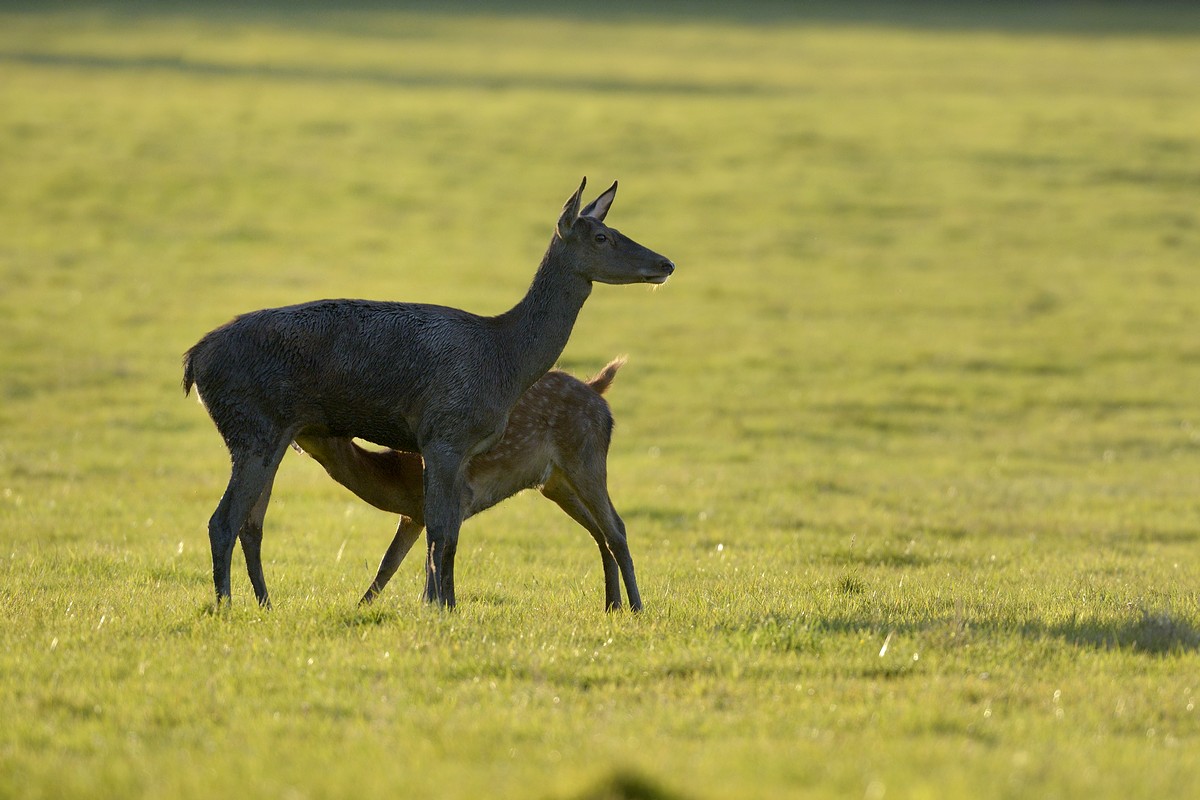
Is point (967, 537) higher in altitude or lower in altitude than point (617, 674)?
lower

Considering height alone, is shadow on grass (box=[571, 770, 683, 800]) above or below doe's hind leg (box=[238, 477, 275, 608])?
above

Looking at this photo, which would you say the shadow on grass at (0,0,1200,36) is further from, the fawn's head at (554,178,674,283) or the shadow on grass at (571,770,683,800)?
the shadow on grass at (571,770,683,800)

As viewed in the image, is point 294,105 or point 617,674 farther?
point 294,105

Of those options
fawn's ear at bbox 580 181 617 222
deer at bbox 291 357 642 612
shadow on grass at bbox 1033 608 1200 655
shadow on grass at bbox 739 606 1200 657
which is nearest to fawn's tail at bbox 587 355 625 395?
deer at bbox 291 357 642 612

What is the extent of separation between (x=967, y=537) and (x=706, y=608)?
17.5 ft

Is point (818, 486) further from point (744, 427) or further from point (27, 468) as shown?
point (27, 468)

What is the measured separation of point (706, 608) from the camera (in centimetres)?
880

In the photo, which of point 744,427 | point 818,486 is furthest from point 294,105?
point 818,486

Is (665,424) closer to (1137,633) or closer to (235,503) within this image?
(235,503)

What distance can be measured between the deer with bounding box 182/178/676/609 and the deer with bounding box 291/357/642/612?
504mm

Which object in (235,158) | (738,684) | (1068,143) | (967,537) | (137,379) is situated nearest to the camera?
(738,684)

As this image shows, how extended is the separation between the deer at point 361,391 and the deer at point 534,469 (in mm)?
504

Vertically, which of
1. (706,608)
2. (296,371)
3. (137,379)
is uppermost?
(296,371)

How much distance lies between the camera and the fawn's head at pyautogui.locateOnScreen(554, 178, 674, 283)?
9.95 metres
